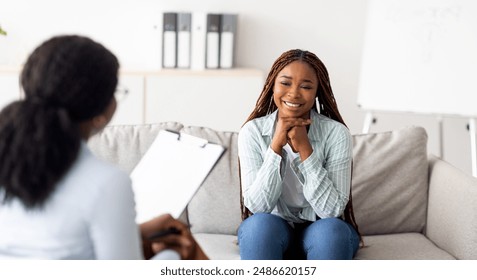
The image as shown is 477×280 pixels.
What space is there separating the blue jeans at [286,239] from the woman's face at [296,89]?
0.31 meters

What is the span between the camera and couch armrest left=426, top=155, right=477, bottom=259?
7.20 feet

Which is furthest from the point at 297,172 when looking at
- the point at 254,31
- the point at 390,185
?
the point at 254,31

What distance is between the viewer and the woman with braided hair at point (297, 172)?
200 cm

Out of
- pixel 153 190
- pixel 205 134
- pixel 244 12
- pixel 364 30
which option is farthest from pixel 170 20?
pixel 153 190

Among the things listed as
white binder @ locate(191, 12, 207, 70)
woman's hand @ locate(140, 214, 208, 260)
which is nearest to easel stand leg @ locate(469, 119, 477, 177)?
white binder @ locate(191, 12, 207, 70)

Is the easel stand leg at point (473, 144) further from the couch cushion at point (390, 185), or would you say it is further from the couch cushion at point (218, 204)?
the couch cushion at point (218, 204)

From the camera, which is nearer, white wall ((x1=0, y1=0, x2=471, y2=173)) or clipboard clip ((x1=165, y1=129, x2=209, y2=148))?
clipboard clip ((x1=165, y1=129, x2=209, y2=148))

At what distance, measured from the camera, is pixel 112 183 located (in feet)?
3.70

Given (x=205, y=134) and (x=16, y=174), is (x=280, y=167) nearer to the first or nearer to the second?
(x=205, y=134)

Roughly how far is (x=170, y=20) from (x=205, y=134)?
4.63 feet

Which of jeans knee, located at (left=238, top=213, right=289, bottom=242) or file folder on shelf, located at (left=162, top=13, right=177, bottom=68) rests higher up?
file folder on shelf, located at (left=162, top=13, right=177, bottom=68)

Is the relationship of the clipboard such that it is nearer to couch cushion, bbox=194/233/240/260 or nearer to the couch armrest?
couch cushion, bbox=194/233/240/260

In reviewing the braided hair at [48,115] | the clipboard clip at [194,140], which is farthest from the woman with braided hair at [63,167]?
the clipboard clip at [194,140]
